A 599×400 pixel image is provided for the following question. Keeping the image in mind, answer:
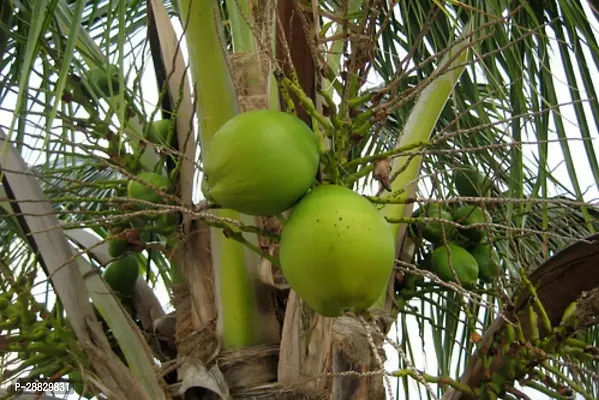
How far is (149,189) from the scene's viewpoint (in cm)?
119

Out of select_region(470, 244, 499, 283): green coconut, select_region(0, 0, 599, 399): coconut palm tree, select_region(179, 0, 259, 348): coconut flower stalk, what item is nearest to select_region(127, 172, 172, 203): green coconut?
select_region(0, 0, 599, 399): coconut palm tree

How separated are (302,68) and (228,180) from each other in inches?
13.6

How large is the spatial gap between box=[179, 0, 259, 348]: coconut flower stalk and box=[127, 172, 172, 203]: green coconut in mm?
117

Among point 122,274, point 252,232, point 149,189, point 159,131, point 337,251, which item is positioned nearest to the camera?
point 337,251

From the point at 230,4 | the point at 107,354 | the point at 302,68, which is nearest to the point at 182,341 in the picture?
the point at 107,354

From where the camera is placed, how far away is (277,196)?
0.71 meters

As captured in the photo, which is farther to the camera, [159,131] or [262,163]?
[159,131]

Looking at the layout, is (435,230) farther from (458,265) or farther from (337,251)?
(337,251)

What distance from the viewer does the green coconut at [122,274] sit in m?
1.45

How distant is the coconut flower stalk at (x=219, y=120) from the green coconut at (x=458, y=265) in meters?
0.45

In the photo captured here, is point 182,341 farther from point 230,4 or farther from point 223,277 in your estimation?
point 230,4

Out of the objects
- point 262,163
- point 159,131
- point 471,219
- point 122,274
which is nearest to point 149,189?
point 159,131

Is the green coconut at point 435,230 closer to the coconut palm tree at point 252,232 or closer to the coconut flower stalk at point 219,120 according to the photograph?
the coconut palm tree at point 252,232

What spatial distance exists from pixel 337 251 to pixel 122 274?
2.93ft
